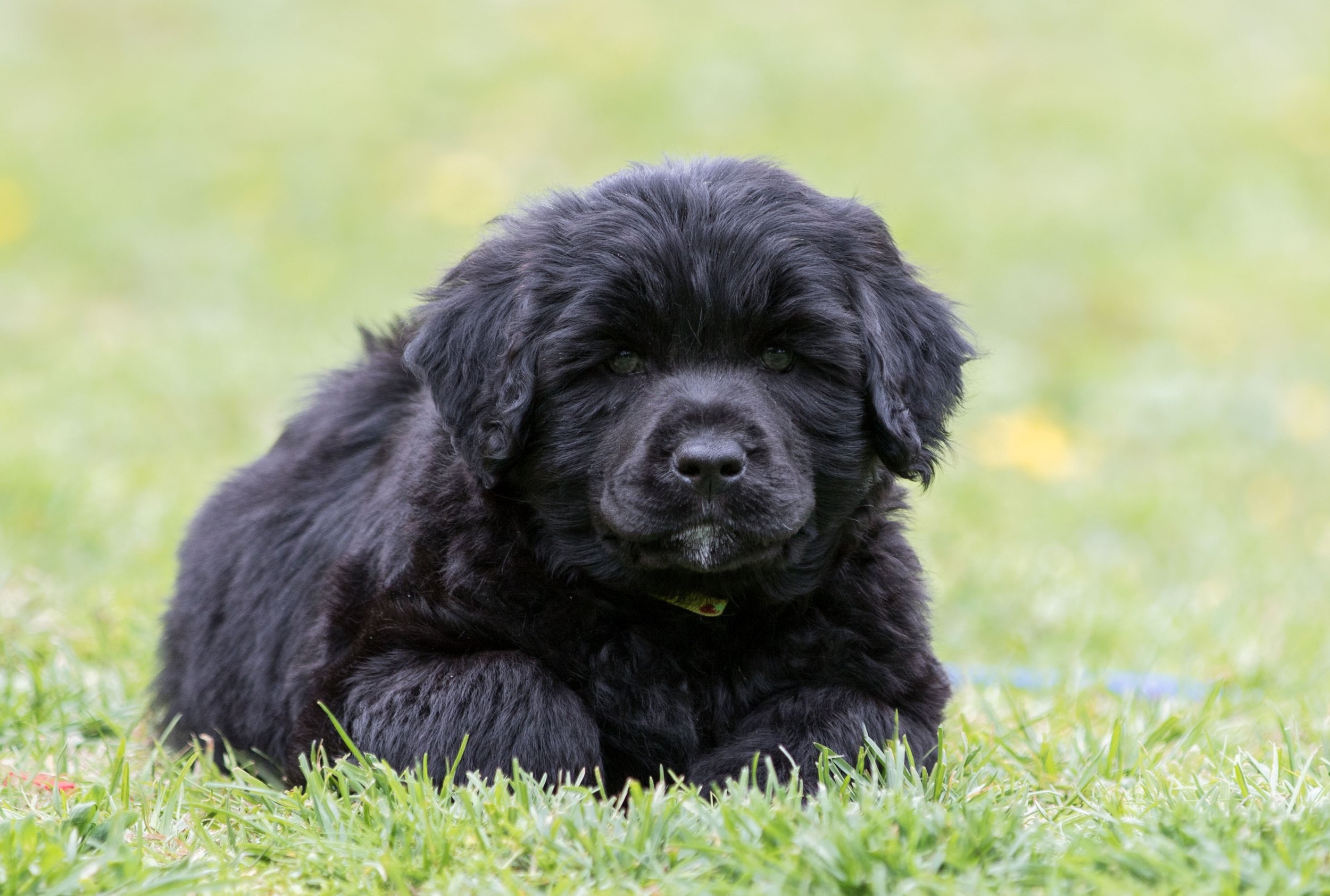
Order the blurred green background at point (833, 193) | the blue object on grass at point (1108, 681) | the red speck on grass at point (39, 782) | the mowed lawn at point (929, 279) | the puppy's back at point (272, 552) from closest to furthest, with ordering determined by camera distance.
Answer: the mowed lawn at point (929, 279)
the red speck on grass at point (39, 782)
the puppy's back at point (272, 552)
the blue object on grass at point (1108, 681)
the blurred green background at point (833, 193)

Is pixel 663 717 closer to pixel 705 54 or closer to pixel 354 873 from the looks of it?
pixel 354 873

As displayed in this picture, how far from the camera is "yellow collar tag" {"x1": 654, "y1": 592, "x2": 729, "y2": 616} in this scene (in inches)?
132

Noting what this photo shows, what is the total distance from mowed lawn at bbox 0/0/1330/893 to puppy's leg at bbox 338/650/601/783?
115mm

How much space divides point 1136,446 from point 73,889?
8.49 meters

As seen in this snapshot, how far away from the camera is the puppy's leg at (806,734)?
3.17 meters

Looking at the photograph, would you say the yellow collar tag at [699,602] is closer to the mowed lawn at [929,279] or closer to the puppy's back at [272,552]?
the mowed lawn at [929,279]

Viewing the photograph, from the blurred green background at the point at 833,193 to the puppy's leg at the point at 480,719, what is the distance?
5.45ft

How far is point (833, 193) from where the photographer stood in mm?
8805

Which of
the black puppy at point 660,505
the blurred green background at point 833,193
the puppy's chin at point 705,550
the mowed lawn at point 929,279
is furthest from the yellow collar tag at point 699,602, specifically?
the blurred green background at point 833,193

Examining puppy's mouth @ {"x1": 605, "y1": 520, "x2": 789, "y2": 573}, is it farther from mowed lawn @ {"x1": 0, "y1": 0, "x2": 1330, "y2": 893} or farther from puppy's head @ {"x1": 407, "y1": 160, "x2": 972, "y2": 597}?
mowed lawn @ {"x1": 0, "y1": 0, "x2": 1330, "y2": 893}

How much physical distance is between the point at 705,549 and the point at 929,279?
3.97ft

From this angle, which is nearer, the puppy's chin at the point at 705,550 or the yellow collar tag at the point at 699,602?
the puppy's chin at the point at 705,550

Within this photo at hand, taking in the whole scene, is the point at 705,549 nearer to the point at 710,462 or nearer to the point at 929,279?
the point at 710,462

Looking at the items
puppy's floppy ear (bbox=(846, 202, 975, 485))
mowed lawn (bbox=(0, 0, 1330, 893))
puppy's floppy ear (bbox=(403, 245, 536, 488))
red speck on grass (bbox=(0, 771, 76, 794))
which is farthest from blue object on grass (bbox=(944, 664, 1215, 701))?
red speck on grass (bbox=(0, 771, 76, 794))
